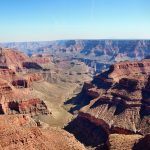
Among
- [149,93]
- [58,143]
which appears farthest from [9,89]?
[58,143]

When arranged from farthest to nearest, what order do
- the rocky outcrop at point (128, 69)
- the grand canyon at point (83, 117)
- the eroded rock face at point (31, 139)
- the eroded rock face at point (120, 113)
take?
the rocky outcrop at point (128, 69) → the eroded rock face at point (120, 113) → the grand canyon at point (83, 117) → the eroded rock face at point (31, 139)

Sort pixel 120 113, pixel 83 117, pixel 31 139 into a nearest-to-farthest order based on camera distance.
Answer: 1. pixel 31 139
2. pixel 120 113
3. pixel 83 117

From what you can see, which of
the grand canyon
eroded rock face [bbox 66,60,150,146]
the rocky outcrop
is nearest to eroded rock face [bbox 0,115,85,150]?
the grand canyon

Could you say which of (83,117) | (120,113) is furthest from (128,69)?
(120,113)

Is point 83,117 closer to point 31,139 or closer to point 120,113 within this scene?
point 120,113

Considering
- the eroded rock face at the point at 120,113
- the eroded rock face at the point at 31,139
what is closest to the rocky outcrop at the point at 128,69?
Answer: the eroded rock face at the point at 120,113

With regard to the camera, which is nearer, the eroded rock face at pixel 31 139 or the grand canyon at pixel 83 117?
the eroded rock face at pixel 31 139

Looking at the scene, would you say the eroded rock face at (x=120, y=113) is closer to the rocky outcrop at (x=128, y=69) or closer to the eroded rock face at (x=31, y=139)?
the eroded rock face at (x=31, y=139)

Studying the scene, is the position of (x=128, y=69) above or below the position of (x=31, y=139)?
below

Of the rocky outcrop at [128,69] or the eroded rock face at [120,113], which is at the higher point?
the rocky outcrop at [128,69]

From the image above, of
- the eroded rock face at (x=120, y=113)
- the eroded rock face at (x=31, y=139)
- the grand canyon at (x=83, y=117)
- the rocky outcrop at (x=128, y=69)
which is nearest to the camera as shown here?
the eroded rock face at (x=31, y=139)

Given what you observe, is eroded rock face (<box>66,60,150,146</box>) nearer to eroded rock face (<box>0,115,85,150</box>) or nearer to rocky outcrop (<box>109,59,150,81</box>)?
eroded rock face (<box>0,115,85,150</box>)
